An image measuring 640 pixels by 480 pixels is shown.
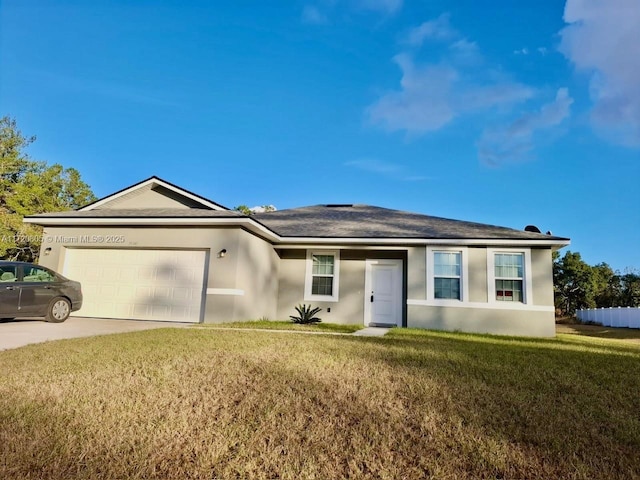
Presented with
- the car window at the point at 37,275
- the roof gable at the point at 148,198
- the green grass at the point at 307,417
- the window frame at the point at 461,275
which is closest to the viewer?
the green grass at the point at 307,417

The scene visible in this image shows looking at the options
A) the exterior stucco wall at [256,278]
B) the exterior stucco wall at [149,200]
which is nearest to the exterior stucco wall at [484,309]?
the exterior stucco wall at [256,278]

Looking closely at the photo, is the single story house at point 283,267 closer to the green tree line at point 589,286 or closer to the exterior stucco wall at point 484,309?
the exterior stucco wall at point 484,309

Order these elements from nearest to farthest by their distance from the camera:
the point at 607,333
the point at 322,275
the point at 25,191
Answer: the point at 322,275
the point at 607,333
the point at 25,191

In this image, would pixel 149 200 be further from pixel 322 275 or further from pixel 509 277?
pixel 509 277

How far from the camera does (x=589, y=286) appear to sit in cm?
3350

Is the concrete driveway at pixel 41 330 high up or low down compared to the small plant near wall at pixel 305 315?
down

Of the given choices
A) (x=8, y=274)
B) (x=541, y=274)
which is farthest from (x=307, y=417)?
(x=541, y=274)

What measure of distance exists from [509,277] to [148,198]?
41.6ft

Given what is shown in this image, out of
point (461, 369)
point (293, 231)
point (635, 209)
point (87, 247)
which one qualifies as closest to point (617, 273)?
point (635, 209)

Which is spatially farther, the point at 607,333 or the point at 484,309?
the point at 607,333

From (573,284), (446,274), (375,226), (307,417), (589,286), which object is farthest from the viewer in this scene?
(573,284)

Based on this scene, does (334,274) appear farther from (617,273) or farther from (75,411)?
(617,273)

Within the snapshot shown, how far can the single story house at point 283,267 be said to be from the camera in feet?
35.7

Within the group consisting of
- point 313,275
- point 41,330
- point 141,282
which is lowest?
point 41,330
